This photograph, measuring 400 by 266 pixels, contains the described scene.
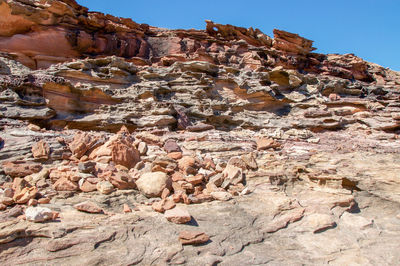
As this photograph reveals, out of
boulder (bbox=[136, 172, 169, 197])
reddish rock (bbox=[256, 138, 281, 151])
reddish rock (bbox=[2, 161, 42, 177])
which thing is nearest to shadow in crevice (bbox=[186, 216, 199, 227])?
boulder (bbox=[136, 172, 169, 197])

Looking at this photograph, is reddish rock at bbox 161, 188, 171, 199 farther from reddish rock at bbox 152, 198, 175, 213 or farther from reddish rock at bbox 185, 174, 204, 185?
reddish rock at bbox 185, 174, 204, 185

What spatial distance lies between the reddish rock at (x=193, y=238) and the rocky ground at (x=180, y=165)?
0.05 ft

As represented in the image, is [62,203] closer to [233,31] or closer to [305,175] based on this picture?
[305,175]

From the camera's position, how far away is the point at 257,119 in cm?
1202

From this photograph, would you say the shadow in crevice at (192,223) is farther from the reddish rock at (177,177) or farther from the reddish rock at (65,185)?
the reddish rock at (65,185)

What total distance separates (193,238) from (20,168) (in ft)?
12.5

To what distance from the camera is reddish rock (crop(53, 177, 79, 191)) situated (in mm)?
4411

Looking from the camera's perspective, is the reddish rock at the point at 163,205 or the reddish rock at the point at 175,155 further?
the reddish rock at the point at 175,155

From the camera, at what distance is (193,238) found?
355cm

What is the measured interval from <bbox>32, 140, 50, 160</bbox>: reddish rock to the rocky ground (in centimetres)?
3

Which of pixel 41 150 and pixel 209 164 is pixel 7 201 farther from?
pixel 209 164

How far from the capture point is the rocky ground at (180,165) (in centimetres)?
351

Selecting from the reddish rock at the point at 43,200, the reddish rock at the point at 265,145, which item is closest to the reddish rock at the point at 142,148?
the reddish rock at the point at 43,200

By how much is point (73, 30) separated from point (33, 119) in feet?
33.2
